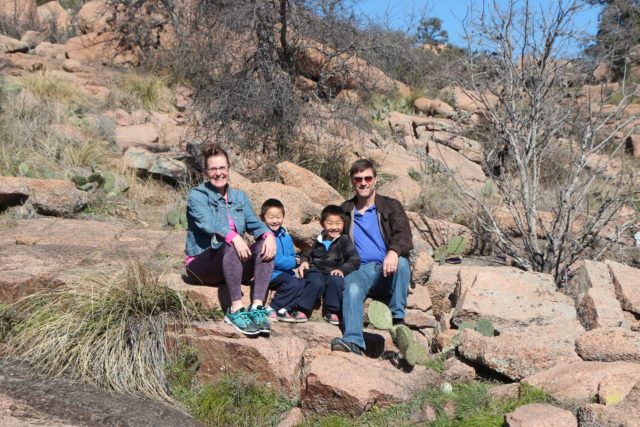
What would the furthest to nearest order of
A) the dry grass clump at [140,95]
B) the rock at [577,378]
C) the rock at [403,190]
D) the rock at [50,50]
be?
1. the rock at [50,50]
2. the dry grass clump at [140,95]
3. the rock at [403,190]
4. the rock at [577,378]

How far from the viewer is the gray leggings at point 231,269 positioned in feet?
14.6

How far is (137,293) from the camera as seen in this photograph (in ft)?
14.9

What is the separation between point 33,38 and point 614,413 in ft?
53.4

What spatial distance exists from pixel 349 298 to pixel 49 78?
9298 mm

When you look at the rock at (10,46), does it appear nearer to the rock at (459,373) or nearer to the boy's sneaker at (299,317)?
the boy's sneaker at (299,317)

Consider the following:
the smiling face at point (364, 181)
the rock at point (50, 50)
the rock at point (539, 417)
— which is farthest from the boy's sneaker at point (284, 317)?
the rock at point (50, 50)

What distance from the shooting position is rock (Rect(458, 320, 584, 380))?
4.22 m

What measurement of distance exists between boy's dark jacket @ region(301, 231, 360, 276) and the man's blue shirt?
0.11 metres

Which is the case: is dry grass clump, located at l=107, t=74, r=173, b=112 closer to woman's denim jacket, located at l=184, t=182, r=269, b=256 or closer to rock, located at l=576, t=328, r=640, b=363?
woman's denim jacket, located at l=184, t=182, r=269, b=256

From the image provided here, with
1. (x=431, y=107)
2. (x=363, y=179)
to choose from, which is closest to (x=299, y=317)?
(x=363, y=179)

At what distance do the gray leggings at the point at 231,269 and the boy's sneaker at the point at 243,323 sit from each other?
115mm

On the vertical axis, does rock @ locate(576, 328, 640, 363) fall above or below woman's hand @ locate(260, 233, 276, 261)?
below

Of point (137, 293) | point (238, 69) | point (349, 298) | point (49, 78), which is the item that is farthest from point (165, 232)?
point (49, 78)

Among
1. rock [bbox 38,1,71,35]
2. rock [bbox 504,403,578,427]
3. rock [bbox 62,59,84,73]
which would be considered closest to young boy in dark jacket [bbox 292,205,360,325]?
rock [bbox 504,403,578,427]
